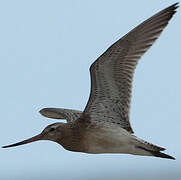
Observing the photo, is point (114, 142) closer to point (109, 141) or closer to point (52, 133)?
point (109, 141)

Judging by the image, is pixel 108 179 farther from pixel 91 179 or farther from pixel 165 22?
pixel 165 22

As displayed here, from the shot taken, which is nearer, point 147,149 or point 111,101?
point 147,149

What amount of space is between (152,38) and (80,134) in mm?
1471

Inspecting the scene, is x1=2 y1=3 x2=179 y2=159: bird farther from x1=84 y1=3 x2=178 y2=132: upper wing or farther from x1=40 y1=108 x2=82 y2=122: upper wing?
x1=40 y1=108 x2=82 y2=122: upper wing

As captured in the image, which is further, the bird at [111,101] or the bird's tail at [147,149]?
the bird at [111,101]

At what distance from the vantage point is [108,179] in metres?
45.5

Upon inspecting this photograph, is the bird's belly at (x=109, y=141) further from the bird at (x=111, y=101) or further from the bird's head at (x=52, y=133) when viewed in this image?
the bird's head at (x=52, y=133)

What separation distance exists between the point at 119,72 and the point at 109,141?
1.01 m

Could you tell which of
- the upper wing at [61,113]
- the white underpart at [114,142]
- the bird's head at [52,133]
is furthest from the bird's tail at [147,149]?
the upper wing at [61,113]

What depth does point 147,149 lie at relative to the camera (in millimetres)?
10633

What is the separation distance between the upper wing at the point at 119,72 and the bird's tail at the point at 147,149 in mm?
514

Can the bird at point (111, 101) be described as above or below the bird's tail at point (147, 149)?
above

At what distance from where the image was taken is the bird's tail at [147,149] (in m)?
10.6

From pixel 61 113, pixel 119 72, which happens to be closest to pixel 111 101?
pixel 119 72
